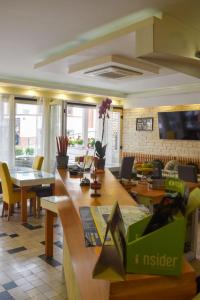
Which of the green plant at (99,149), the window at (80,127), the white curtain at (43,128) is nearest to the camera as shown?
the green plant at (99,149)

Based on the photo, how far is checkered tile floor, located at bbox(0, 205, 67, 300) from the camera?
110 inches

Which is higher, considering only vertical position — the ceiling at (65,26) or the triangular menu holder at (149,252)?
the ceiling at (65,26)

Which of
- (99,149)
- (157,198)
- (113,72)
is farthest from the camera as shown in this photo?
(113,72)

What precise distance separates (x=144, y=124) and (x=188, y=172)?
2986 millimetres

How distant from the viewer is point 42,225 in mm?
4793

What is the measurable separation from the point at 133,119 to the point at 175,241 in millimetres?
7662

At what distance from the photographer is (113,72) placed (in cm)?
429

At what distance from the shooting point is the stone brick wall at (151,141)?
23.0 feet

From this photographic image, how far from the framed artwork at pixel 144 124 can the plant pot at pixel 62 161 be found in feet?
16.5

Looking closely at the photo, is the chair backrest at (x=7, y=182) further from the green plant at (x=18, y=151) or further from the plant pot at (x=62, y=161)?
the plant pot at (x=62, y=161)

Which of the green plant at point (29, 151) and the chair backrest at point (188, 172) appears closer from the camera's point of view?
the chair backrest at point (188, 172)

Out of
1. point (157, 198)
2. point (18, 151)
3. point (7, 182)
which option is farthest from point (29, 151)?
point (157, 198)

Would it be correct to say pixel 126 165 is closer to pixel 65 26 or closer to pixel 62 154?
pixel 62 154

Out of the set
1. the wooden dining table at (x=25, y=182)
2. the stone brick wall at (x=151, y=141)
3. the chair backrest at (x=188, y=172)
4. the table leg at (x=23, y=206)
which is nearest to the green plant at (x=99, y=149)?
the wooden dining table at (x=25, y=182)
